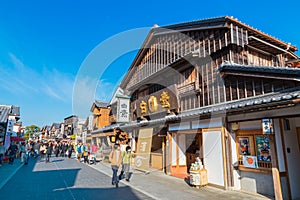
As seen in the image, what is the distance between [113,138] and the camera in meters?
18.8

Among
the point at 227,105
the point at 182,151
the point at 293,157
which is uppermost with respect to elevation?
the point at 227,105

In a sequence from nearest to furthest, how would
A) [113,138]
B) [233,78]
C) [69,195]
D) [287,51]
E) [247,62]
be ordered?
[69,195] < [233,78] < [247,62] < [287,51] < [113,138]

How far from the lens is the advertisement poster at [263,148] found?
6988 mm

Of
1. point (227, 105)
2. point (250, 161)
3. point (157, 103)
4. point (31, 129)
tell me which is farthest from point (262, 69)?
point (31, 129)

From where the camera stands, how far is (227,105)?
779cm

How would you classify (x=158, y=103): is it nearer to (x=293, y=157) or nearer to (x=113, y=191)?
(x=113, y=191)

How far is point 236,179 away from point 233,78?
445cm

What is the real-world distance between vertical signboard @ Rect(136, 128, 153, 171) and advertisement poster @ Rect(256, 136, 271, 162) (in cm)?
723

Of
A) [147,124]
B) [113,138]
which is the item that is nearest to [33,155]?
[113,138]

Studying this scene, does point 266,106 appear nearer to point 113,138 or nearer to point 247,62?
point 247,62

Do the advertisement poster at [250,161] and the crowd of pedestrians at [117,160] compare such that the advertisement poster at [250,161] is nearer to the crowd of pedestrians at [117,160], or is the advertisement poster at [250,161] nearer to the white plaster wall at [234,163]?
the white plaster wall at [234,163]

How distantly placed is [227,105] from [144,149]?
294 inches

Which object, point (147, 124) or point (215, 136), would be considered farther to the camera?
point (147, 124)

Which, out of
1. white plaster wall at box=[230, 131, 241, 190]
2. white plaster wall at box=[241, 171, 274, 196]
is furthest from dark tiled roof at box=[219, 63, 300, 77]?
white plaster wall at box=[241, 171, 274, 196]
